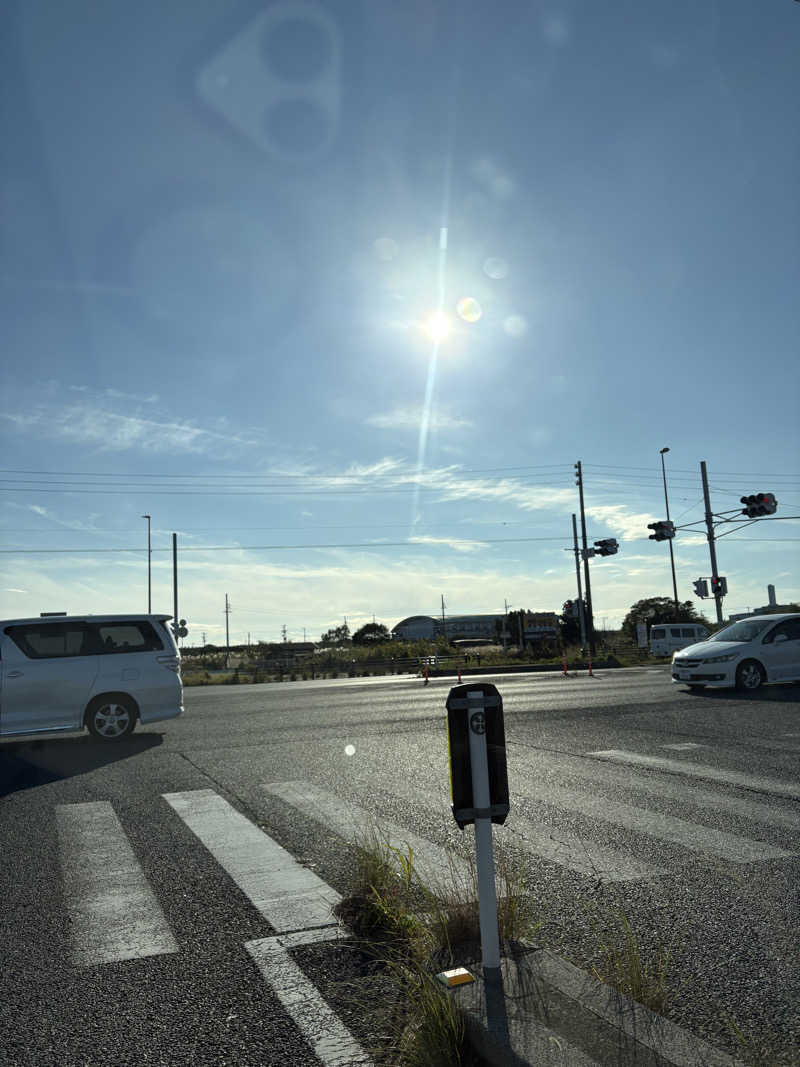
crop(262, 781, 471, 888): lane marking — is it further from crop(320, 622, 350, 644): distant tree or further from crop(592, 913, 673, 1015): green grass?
crop(320, 622, 350, 644): distant tree

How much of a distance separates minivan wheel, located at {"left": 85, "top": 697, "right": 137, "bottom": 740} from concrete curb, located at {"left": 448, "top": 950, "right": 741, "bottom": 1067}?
32.5ft

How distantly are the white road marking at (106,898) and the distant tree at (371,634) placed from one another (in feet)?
305

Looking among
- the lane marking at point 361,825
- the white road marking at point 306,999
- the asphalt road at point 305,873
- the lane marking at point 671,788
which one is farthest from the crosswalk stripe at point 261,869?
the lane marking at point 671,788

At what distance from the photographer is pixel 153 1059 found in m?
2.99

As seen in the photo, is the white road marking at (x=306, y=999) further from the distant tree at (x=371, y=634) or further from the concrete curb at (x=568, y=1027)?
the distant tree at (x=371, y=634)

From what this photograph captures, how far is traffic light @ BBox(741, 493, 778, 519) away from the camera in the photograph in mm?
31594

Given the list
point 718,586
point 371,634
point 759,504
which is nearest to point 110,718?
point 759,504

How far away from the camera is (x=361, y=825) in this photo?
6484mm

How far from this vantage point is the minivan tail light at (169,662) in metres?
12.4

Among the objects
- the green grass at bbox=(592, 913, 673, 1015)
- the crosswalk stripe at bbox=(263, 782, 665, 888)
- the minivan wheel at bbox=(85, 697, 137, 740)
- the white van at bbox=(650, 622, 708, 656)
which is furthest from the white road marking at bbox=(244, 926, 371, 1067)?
the white van at bbox=(650, 622, 708, 656)

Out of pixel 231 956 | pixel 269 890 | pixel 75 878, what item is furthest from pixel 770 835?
pixel 75 878

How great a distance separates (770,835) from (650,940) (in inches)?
95.6

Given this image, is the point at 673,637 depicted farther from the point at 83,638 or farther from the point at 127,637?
the point at 83,638

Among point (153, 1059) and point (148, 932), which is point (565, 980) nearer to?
point (153, 1059)
